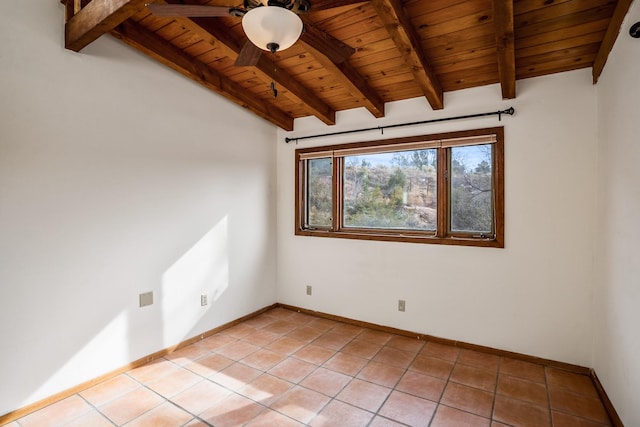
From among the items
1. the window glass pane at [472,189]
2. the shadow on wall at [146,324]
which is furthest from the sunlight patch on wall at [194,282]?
the window glass pane at [472,189]

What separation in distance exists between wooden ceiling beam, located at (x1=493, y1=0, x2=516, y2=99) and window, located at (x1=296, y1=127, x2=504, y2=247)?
0.37 metres

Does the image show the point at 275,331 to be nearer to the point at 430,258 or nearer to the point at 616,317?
the point at 430,258

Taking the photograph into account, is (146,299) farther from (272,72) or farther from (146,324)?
(272,72)

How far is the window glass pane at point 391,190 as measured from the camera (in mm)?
3297

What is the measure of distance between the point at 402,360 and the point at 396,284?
0.77 meters

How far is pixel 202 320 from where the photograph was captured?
3.28 meters

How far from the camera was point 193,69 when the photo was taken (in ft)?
9.67

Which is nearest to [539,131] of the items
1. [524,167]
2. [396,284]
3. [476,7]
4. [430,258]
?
[524,167]

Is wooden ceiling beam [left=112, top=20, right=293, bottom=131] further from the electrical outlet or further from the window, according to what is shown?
the electrical outlet

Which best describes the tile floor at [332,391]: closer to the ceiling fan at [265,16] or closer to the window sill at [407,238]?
the window sill at [407,238]

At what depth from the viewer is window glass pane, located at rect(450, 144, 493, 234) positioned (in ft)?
9.75

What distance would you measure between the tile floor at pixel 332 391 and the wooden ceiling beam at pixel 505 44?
7.44 ft

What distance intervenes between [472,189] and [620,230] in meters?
1.18

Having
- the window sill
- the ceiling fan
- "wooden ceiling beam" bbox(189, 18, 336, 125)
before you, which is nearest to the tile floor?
the window sill
